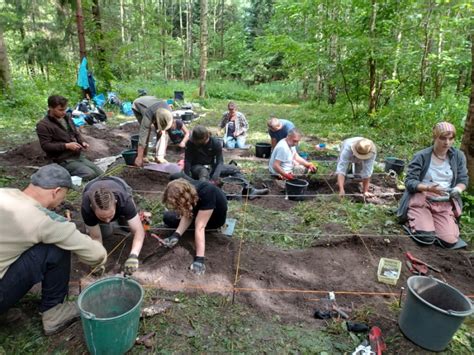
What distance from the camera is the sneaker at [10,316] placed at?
219cm

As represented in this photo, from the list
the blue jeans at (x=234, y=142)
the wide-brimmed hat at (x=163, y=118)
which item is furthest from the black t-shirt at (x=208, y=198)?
the blue jeans at (x=234, y=142)

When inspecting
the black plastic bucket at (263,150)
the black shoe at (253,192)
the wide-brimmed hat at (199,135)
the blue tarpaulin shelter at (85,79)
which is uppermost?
the blue tarpaulin shelter at (85,79)

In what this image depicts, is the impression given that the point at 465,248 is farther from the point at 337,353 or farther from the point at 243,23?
the point at 243,23

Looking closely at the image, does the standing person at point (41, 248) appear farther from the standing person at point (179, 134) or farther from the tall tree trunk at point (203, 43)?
Answer: the tall tree trunk at point (203, 43)

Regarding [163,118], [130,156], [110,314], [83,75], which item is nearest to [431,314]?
[110,314]

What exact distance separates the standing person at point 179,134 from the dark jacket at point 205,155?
6.33 feet

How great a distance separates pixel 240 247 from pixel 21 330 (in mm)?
1809

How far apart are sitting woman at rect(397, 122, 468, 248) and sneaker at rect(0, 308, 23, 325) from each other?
11.5 ft

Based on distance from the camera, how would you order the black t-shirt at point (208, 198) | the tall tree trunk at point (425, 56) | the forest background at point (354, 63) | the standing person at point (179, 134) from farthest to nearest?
the tall tree trunk at point (425, 56), the forest background at point (354, 63), the standing person at point (179, 134), the black t-shirt at point (208, 198)

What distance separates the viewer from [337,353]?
80.7 inches

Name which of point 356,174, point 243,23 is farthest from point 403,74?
point 243,23

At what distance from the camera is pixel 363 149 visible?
413cm

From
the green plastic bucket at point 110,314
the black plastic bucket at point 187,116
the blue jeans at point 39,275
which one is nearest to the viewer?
the green plastic bucket at point 110,314

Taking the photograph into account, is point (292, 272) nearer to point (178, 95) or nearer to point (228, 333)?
point (228, 333)
